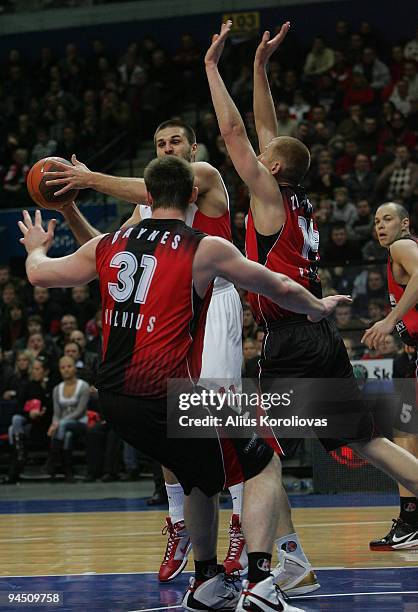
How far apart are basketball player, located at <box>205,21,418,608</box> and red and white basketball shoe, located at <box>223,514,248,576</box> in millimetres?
412

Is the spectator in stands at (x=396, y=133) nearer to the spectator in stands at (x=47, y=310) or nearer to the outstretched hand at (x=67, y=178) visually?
the spectator in stands at (x=47, y=310)

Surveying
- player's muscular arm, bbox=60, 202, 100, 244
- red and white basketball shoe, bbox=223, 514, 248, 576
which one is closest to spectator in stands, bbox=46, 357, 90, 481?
red and white basketball shoe, bbox=223, 514, 248, 576

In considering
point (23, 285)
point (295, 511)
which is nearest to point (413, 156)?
point (23, 285)

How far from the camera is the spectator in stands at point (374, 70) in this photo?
17.2 m

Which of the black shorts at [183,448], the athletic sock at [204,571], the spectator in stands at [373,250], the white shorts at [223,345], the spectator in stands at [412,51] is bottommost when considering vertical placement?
the athletic sock at [204,571]

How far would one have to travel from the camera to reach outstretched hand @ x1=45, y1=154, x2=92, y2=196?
5.83 metres

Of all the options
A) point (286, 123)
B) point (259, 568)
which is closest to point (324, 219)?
point (286, 123)

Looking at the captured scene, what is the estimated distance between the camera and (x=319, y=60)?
58.8 feet

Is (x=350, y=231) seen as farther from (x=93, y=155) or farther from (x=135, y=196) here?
(x=135, y=196)

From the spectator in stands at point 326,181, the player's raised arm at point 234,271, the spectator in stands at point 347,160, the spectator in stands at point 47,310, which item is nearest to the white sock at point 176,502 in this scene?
the player's raised arm at point 234,271

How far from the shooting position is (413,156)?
51.3 ft

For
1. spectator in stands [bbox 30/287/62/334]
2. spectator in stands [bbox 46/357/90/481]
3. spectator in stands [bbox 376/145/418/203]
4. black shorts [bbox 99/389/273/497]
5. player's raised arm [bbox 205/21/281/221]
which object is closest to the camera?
black shorts [bbox 99/389/273/497]

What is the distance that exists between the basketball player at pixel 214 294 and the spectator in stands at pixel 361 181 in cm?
882

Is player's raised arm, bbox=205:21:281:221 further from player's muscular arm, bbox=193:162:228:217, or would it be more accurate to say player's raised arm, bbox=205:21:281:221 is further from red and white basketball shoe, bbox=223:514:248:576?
red and white basketball shoe, bbox=223:514:248:576
